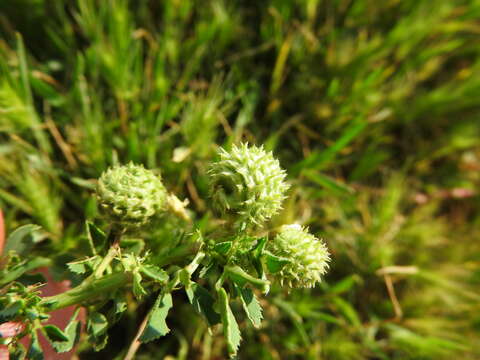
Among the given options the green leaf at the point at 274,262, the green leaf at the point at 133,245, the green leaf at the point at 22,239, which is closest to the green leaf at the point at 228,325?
the green leaf at the point at 274,262

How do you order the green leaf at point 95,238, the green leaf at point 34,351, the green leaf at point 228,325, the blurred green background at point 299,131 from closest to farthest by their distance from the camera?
the green leaf at point 228,325 → the green leaf at point 34,351 → the green leaf at point 95,238 → the blurred green background at point 299,131

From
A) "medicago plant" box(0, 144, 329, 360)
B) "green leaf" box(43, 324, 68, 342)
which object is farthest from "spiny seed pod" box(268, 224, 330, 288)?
"green leaf" box(43, 324, 68, 342)

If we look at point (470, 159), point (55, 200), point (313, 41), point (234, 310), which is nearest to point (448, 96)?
point (470, 159)

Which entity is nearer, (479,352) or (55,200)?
(55,200)

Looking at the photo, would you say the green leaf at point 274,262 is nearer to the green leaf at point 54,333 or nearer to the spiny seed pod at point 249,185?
the spiny seed pod at point 249,185

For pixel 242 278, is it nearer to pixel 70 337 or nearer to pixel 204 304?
pixel 204 304

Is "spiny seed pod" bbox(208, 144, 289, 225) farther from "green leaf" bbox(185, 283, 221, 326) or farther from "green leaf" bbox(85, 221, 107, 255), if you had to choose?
"green leaf" bbox(85, 221, 107, 255)

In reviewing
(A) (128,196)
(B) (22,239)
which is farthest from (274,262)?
(B) (22,239)

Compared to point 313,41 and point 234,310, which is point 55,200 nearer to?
point 234,310
